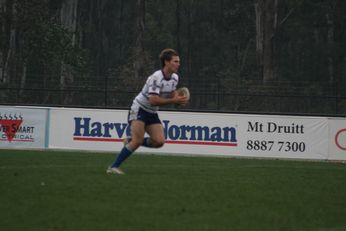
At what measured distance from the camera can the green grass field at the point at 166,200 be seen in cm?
727

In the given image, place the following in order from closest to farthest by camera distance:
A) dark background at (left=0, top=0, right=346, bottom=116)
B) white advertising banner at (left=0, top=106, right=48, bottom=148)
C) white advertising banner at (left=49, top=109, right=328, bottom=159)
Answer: white advertising banner at (left=49, top=109, right=328, bottom=159) < white advertising banner at (left=0, top=106, right=48, bottom=148) < dark background at (left=0, top=0, right=346, bottom=116)

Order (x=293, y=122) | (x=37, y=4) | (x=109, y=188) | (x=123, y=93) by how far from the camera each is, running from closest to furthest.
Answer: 1. (x=109, y=188)
2. (x=293, y=122)
3. (x=123, y=93)
4. (x=37, y=4)

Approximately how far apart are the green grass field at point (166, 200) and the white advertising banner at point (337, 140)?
7458 mm

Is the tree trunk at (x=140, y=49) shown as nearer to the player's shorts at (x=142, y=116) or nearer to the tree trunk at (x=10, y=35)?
the tree trunk at (x=10, y=35)

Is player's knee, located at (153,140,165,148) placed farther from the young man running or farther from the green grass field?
the green grass field

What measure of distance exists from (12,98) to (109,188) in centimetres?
1745

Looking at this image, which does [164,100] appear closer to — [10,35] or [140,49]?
[10,35]

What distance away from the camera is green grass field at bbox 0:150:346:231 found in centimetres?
727

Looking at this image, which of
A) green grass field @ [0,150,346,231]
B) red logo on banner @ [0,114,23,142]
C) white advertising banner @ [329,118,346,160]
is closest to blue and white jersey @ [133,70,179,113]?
green grass field @ [0,150,346,231]

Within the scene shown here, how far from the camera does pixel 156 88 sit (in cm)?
1171

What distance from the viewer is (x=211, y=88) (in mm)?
26047

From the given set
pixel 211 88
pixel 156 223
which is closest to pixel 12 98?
pixel 211 88

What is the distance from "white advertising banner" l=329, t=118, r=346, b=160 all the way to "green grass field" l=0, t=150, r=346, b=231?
746 centimetres

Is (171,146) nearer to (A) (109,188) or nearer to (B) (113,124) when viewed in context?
(B) (113,124)
